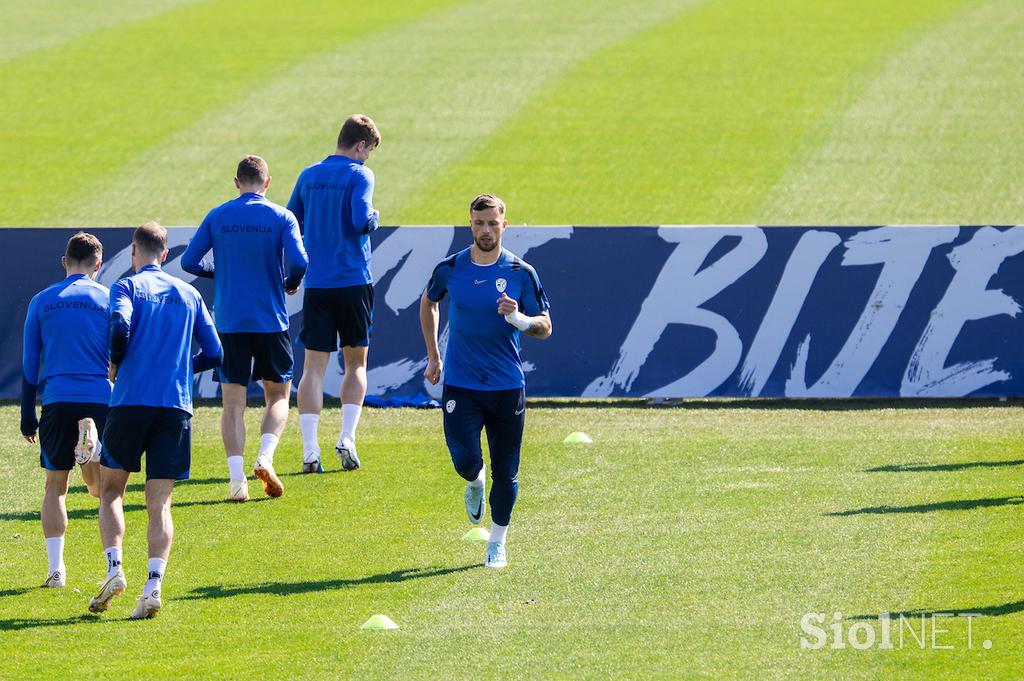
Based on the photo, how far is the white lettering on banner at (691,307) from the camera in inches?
579

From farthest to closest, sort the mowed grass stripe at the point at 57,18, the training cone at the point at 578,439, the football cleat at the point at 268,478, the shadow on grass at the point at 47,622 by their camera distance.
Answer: the mowed grass stripe at the point at 57,18, the training cone at the point at 578,439, the football cleat at the point at 268,478, the shadow on grass at the point at 47,622

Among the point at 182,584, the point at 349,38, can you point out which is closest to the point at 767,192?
the point at 349,38

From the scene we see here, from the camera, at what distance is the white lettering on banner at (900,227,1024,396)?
47.7 feet

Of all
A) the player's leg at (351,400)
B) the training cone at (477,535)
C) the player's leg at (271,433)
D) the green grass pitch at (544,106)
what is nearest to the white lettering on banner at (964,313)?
the player's leg at (351,400)

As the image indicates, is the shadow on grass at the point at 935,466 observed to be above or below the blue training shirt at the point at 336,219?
below

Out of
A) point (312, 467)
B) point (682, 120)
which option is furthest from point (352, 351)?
point (682, 120)

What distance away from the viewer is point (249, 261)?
11.0 metres

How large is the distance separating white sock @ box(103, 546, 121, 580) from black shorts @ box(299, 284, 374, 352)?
3.87m

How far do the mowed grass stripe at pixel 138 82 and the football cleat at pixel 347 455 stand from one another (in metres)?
11.3

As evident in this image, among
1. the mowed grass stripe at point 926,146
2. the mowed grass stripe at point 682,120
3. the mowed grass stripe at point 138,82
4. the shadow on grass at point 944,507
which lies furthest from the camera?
the mowed grass stripe at point 138,82

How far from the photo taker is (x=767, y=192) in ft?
75.7

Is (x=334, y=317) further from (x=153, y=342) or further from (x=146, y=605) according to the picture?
(x=146, y=605)

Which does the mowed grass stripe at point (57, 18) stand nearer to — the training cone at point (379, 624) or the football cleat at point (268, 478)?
the football cleat at point (268, 478)

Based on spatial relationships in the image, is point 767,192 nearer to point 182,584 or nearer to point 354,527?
point 354,527
